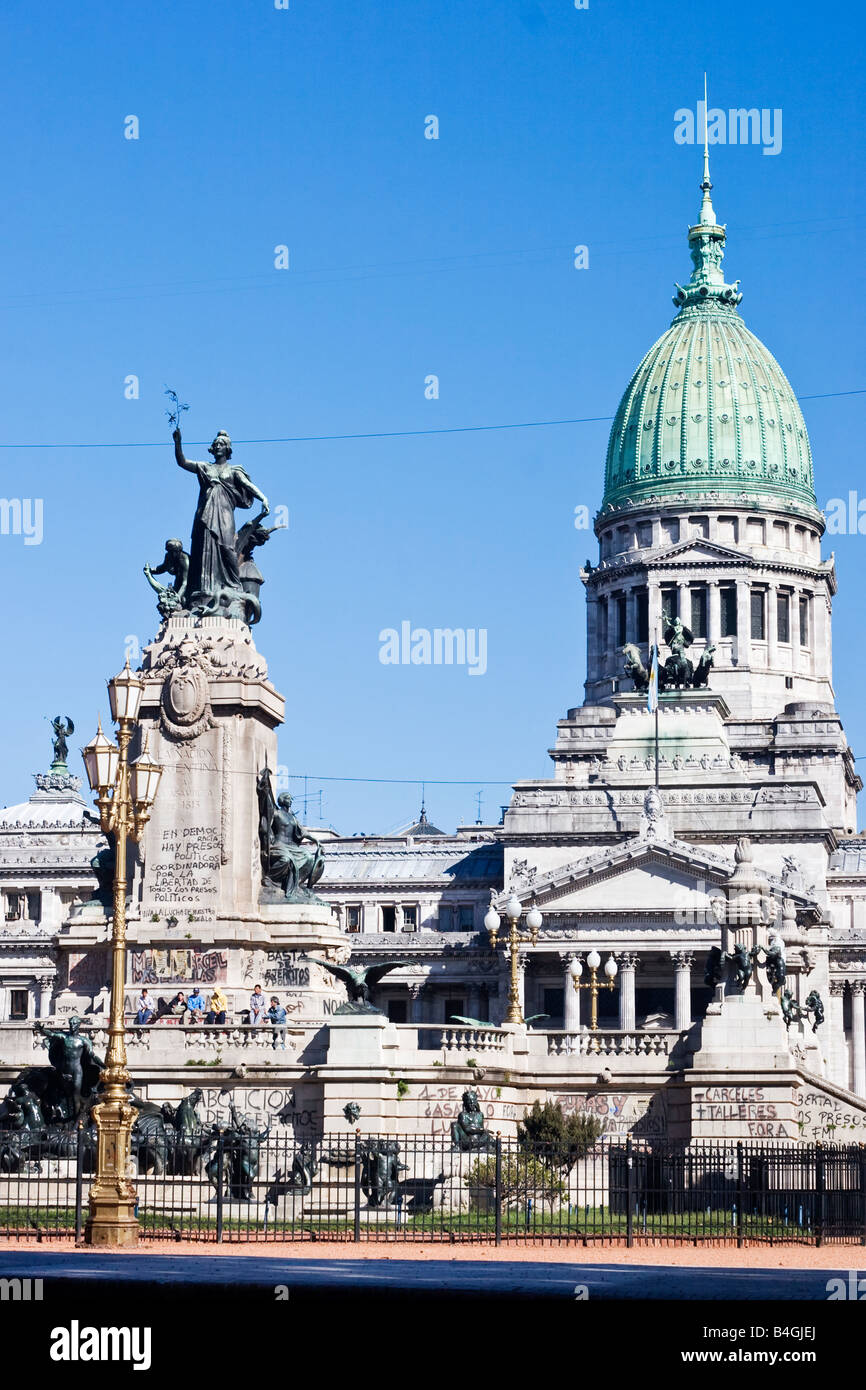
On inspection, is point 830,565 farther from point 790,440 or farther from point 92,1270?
point 92,1270

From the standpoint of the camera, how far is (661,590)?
152m

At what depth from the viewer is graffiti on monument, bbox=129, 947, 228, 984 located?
57812 mm

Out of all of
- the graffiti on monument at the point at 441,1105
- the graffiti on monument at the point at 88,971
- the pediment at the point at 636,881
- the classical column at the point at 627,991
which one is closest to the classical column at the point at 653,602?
the pediment at the point at 636,881

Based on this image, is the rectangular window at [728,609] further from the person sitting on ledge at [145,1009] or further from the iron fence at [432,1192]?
the iron fence at [432,1192]

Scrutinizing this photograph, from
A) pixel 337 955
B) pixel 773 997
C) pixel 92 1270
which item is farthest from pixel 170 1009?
pixel 92 1270

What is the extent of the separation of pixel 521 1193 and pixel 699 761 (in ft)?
277

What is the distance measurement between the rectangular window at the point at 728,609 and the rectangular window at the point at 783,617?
2840 mm

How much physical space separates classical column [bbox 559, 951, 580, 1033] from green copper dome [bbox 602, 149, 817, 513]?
43639 millimetres

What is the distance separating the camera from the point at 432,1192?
47.1 m

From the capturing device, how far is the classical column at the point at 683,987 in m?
111

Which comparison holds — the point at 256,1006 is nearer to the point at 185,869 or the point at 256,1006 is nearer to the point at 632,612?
the point at 185,869

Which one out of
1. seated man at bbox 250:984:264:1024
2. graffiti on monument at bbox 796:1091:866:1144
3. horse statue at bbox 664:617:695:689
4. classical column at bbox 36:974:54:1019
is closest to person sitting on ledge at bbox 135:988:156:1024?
seated man at bbox 250:984:264:1024

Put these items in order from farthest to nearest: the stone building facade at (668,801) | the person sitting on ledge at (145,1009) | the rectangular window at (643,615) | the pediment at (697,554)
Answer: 1. the rectangular window at (643,615)
2. the pediment at (697,554)
3. the stone building facade at (668,801)
4. the person sitting on ledge at (145,1009)

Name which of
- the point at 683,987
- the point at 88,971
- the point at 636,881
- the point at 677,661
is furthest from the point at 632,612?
the point at 88,971
